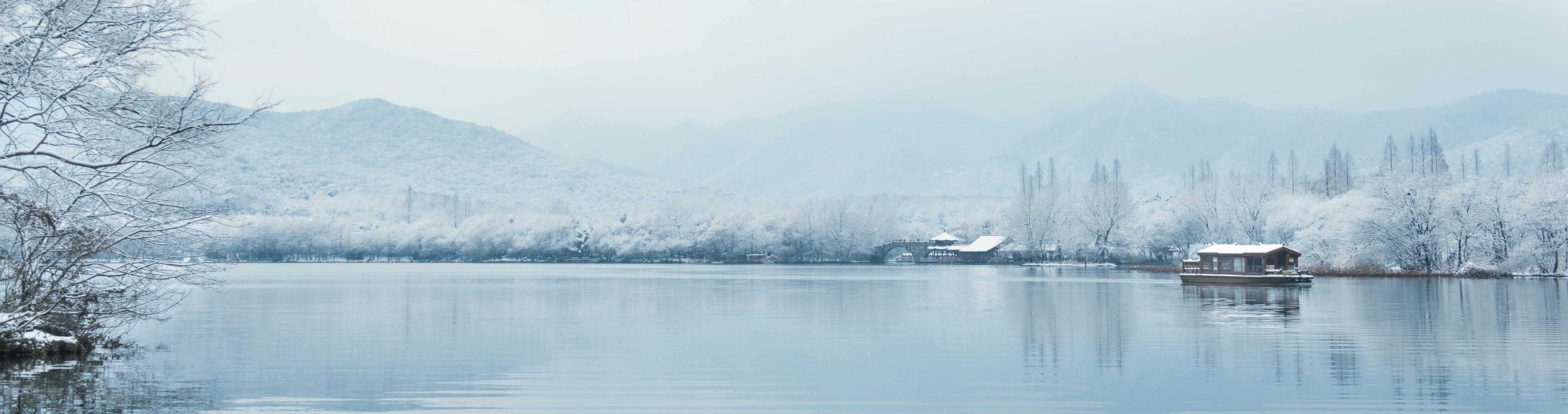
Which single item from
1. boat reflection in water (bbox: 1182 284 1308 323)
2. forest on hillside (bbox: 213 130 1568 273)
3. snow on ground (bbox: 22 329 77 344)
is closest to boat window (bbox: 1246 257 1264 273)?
boat reflection in water (bbox: 1182 284 1308 323)

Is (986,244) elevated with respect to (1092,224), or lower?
lower

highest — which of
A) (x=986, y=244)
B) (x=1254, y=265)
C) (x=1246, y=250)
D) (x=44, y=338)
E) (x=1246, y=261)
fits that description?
(x=986, y=244)

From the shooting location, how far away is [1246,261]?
62.4 metres

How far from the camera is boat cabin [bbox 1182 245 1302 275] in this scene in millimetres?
60969

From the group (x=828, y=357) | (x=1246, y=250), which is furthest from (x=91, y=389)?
(x=1246, y=250)

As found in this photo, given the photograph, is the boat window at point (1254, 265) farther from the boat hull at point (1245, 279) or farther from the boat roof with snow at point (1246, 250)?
the boat hull at point (1245, 279)

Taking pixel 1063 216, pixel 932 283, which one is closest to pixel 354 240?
pixel 1063 216

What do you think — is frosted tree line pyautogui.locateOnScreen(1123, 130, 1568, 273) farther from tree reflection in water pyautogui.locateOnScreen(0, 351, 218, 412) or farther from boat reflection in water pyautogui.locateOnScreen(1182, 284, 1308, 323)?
tree reflection in water pyautogui.locateOnScreen(0, 351, 218, 412)

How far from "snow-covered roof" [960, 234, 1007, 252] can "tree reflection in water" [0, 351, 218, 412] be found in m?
116

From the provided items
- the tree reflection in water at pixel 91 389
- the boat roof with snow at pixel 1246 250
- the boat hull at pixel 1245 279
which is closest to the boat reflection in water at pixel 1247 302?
the boat hull at pixel 1245 279

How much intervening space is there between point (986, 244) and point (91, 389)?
121330 millimetres

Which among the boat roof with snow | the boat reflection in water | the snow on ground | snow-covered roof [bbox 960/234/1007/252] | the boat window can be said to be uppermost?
snow-covered roof [bbox 960/234/1007/252]

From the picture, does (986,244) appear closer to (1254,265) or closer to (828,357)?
(1254,265)

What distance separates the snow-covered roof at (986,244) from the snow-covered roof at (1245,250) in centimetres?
6439
